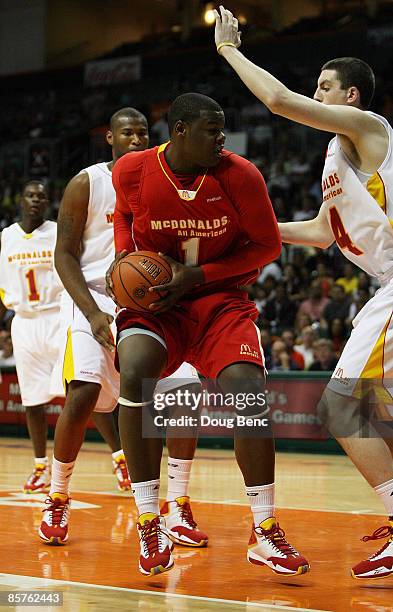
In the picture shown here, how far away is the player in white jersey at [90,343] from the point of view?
5297mm

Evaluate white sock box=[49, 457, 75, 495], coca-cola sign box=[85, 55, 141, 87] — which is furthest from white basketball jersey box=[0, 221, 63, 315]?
coca-cola sign box=[85, 55, 141, 87]

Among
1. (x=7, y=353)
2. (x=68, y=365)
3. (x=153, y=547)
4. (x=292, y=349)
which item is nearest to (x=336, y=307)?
(x=292, y=349)

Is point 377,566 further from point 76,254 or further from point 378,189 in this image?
point 76,254

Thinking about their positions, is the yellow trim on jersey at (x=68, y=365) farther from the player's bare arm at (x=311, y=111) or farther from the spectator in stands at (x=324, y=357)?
the spectator in stands at (x=324, y=357)

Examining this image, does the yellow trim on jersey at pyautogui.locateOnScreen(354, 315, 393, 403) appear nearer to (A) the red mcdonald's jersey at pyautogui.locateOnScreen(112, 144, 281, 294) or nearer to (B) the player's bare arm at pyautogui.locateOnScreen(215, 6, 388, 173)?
(A) the red mcdonald's jersey at pyautogui.locateOnScreen(112, 144, 281, 294)

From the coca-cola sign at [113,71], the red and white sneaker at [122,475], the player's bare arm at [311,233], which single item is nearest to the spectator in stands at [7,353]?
the red and white sneaker at [122,475]

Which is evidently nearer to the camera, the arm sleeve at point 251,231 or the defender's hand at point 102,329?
the arm sleeve at point 251,231

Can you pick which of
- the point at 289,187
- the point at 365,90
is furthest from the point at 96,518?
the point at 289,187

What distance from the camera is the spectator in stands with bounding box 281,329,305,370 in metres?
12.8

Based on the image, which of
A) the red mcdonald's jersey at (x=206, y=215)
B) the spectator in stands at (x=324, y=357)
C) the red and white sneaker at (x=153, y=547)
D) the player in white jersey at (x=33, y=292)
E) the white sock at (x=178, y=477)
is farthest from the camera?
the spectator in stands at (x=324, y=357)

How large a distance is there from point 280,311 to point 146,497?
10703 millimetres

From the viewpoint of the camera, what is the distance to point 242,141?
1969 cm

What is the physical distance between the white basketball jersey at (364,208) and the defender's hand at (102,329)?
1.34m

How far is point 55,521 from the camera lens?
17.0 feet
